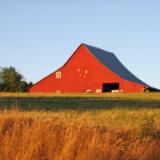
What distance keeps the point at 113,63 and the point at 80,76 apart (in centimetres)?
539

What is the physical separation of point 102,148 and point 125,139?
1.86m

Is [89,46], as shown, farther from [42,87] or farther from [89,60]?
[42,87]

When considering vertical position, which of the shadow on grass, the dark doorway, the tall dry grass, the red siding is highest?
the red siding

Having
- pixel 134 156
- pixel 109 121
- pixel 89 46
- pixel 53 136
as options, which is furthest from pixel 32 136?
pixel 89 46

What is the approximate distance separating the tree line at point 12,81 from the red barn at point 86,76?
18520 millimetres

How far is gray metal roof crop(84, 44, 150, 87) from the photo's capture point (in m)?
56.0

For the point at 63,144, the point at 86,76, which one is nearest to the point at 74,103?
the point at 63,144

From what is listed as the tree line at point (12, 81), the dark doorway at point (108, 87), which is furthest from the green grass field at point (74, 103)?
the tree line at point (12, 81)

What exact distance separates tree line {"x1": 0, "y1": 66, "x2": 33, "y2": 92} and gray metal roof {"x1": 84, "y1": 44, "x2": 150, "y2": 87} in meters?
17.7

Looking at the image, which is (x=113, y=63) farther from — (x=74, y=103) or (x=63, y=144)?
(x=63, y=144)

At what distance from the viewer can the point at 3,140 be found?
10031 mm

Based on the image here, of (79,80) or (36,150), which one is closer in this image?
(36,150)

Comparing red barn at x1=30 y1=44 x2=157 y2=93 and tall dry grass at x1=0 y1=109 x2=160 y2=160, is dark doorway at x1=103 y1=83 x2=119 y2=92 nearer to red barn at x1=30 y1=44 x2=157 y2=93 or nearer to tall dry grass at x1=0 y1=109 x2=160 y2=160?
red barn at x1=30 y1=44 x2=157 y2=93

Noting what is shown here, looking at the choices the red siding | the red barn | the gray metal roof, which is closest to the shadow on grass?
the red barn
